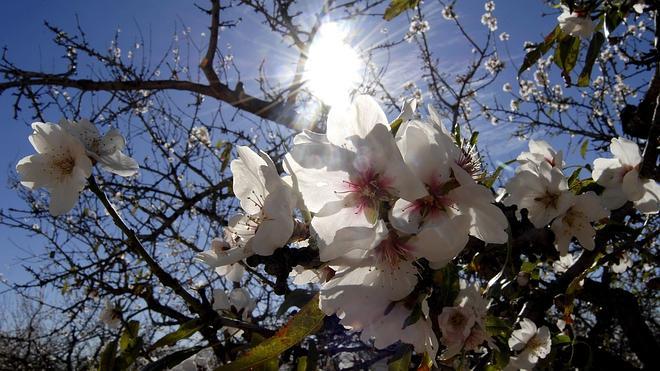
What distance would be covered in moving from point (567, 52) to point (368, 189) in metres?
1.20

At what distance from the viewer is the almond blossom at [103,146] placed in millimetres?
1000

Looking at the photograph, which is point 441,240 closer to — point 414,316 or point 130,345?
point 414,316

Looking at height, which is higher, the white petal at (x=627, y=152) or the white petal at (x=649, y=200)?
the white petal at (x=627, y=152)

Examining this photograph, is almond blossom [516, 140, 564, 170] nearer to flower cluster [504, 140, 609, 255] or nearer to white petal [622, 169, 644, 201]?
flower cluster [504, 140, 609, 255]

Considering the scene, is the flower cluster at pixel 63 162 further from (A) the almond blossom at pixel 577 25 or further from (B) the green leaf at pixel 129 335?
(A) the almond blossom at pixel 577 25

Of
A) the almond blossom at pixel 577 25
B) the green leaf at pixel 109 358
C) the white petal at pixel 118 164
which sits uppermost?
the almond blossom at pixel 577 25

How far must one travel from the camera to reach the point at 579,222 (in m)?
0.94

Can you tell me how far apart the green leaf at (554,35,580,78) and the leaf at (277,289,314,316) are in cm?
118

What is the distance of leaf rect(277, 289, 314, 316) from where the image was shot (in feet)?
2.37

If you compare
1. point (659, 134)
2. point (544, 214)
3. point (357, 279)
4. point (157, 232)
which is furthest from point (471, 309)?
point (157, 232)

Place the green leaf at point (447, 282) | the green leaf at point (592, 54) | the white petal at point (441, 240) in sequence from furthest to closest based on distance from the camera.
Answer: the green leaf at point (592, 54) < the green leaf at point (447, 282) < the white petal at point (441, 240)

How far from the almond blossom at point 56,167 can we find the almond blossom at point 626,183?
1211 millimetres

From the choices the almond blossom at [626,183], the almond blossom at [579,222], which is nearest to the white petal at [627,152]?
the almond blossom at [626,183]

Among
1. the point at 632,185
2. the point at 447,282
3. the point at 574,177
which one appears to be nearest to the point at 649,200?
the point at 632,185
